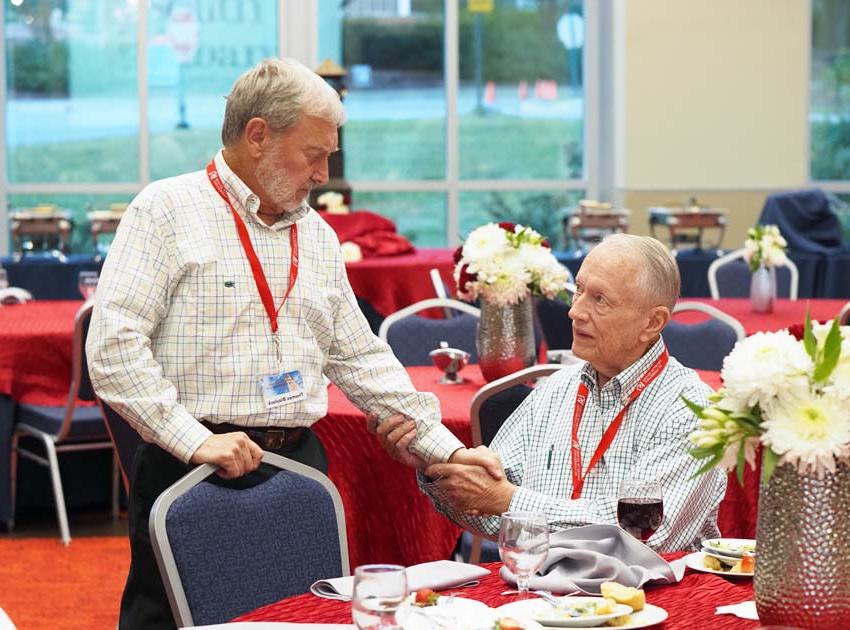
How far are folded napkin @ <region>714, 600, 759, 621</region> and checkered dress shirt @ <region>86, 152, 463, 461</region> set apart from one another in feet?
3.08

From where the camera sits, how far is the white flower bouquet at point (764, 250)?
6.00 metres

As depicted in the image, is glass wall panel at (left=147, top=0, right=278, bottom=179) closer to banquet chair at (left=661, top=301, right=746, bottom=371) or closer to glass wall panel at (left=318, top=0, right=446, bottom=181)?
glass wall panel at (left=318, top=0, right=446, bottom=181)

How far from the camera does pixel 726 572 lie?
7.46 feet

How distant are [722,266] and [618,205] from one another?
3765 mm

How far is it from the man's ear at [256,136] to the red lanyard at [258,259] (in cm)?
10

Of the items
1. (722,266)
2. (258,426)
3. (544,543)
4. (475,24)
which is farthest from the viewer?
(475,24)

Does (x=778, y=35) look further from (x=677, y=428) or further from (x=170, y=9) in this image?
(x=677, y=428)

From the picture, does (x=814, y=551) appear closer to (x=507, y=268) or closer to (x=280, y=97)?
(x=280, y=97)

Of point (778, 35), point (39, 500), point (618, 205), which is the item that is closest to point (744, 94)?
point (778, 35)

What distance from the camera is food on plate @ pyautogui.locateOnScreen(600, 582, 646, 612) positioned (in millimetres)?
2037

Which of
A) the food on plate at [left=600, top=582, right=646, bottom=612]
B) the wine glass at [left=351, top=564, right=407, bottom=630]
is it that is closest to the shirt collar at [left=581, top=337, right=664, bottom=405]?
the food on plate at [left=600, top=582, right=646, bottom=612]

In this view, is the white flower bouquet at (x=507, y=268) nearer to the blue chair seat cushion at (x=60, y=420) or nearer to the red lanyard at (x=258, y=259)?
the red lanyard at (x=258, y=259)

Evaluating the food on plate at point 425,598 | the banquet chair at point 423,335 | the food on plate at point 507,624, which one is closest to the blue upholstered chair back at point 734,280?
the banquet chair at point 423,335

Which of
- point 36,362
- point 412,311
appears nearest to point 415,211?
point 36,362
